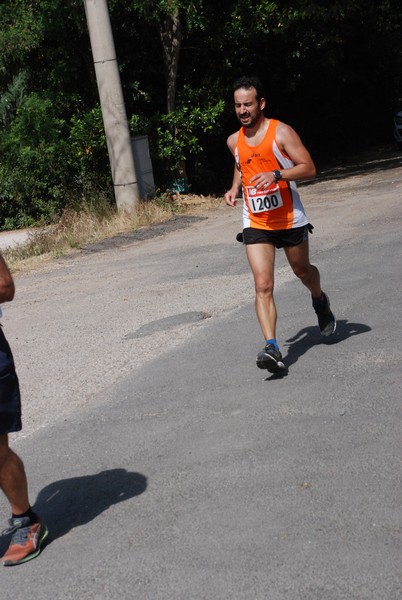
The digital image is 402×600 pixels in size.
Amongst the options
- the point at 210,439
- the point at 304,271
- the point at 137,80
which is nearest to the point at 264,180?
the point at 304,271

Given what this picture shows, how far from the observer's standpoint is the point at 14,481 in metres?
4.61

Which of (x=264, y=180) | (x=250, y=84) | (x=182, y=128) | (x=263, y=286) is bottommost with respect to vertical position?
(x=263, y=286)

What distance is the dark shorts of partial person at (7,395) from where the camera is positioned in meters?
4.46

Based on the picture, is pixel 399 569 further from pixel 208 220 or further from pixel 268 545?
pixel 208 220

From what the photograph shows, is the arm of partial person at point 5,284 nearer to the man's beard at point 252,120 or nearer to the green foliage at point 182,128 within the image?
the man's beard at point 252,120

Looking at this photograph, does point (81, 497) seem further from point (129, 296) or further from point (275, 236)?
point (129, 296)

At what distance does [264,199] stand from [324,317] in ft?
3.85

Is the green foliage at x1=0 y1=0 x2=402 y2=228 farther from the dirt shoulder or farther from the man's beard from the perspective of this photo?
the man's beard

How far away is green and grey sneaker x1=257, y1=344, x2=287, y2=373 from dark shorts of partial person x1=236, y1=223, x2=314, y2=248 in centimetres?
82

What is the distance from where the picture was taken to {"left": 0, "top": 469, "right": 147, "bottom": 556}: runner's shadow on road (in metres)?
4.93

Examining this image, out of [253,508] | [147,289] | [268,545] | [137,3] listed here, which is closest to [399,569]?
[268,545]

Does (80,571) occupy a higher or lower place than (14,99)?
lower

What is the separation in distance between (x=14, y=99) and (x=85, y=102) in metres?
1.43

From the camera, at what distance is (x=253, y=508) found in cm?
473
